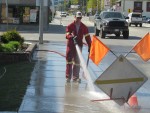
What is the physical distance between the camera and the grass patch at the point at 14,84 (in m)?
8.60

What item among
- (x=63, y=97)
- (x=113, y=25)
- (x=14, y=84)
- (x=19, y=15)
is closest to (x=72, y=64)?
(x=14, y=84)

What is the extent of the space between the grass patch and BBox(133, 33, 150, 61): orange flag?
2473 mm

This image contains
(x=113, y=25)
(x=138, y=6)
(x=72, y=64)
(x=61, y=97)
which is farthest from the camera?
(x=138, y=6)

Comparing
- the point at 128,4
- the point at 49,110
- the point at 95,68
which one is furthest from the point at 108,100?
the point at 128,4

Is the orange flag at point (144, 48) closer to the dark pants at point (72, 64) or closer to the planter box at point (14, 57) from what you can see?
the dark pants at point (72, 64)

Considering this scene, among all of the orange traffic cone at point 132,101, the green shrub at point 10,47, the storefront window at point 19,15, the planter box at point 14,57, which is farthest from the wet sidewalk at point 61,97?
the storefront window at point 19,15

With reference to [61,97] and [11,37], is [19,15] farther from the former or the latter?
[61,97]

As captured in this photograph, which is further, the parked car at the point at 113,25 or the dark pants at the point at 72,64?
the parked car at the point at 113,25

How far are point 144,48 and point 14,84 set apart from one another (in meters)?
3.23

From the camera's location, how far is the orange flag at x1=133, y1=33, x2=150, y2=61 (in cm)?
921

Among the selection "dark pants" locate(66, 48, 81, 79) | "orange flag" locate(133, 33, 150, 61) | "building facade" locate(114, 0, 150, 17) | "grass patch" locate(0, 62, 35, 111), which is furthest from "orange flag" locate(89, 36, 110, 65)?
"building facade" locate(114, 0, 150, 17)

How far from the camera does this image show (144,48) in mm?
9273

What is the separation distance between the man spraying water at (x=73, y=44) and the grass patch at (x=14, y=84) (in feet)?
3.56

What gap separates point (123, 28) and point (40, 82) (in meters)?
23.4
